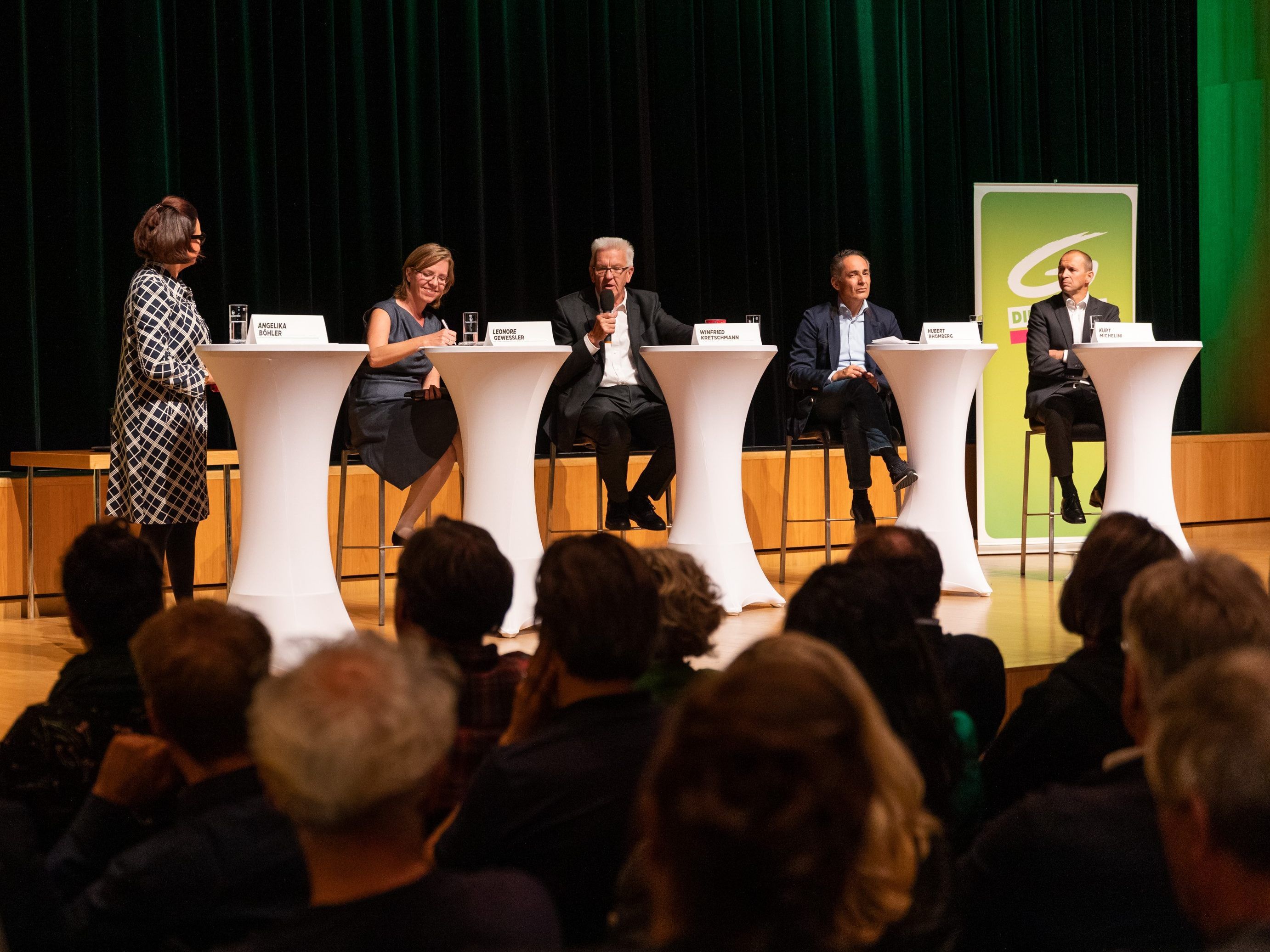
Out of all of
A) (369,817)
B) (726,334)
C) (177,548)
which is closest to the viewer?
(369,817)

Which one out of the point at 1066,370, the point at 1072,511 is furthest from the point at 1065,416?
the point at 1072,511

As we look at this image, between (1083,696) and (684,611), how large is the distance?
1.83ft

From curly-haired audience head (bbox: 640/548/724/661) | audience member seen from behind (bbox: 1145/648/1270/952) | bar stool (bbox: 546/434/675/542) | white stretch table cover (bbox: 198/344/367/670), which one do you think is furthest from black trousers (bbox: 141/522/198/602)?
audience member seen from behind (bbox: 1145/648/1270/952)

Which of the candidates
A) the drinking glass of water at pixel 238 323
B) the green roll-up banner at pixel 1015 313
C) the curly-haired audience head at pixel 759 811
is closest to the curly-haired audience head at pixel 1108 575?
the curly-haired audience head at pixel 759 811

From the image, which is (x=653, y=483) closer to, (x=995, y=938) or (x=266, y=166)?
(x=266, y=166)

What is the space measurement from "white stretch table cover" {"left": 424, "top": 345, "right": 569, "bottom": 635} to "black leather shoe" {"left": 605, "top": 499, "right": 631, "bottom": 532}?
697 millimetres

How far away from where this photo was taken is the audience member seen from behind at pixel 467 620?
1933mm

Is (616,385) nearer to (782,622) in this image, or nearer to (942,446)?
(942,446)

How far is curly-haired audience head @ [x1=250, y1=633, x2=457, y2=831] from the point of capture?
Answer: 109 cm

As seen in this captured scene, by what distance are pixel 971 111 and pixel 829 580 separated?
6.46 metres

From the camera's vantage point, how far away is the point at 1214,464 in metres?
7.48

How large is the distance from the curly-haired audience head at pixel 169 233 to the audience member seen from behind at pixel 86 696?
2064mm

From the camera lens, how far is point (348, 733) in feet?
3.64

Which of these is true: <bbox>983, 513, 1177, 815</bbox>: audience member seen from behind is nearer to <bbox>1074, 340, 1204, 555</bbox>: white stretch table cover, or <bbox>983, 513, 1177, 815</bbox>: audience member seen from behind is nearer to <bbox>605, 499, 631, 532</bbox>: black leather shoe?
<bbox>605, 499, 631, 532</bbox>: black leather shoe
